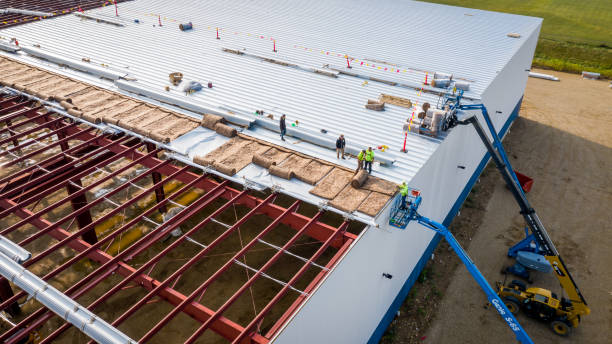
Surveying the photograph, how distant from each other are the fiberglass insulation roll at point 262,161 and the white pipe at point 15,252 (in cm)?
872

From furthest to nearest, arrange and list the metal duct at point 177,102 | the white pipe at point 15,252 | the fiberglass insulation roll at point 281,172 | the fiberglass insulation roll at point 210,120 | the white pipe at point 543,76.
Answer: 1. the white pipe at point 543,76
2. the metal duct at point 177,102
3. the fiberglass insulation roll at point 210,120
4. the fiberglass insulation roll at point 281,172
5. the white pipe at point 15,252

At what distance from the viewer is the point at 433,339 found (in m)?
19.3

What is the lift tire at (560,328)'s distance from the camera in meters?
19.5

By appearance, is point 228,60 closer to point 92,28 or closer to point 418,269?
point 92,28

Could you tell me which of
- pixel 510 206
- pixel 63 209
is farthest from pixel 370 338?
pixel 63 209

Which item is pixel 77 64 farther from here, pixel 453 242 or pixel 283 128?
pixel 453 242

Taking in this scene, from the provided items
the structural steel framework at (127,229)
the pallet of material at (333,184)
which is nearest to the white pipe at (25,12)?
the structural steel framework at (127,229)

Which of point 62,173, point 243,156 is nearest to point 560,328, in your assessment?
point 243,156

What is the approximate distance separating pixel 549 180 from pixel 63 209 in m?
33.5

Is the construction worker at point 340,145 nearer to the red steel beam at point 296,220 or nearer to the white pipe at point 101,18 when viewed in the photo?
the red steel beam at point 296,220

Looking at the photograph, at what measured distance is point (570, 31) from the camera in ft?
210

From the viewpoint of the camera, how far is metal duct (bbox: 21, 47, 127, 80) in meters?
26.0

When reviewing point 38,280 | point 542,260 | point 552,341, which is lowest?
point 552,341

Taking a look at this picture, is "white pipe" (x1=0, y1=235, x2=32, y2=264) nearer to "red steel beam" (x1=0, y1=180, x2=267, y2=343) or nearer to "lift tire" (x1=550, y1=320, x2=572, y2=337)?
"red steel beam" (x1=0, y1=180, x2=267, y2=343)
